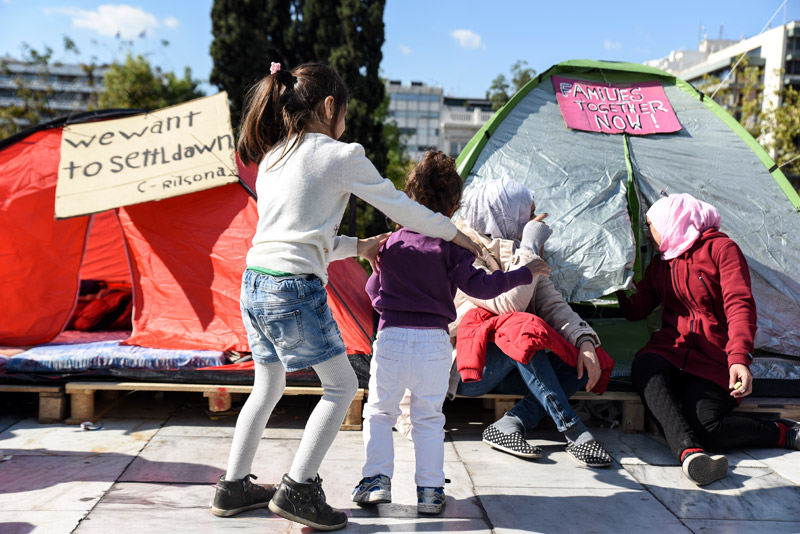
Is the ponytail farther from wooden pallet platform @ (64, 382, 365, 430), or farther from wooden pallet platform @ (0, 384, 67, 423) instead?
wooden pallet platform @ (0, 384, 67, 423)

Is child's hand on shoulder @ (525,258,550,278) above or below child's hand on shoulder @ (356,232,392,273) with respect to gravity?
below

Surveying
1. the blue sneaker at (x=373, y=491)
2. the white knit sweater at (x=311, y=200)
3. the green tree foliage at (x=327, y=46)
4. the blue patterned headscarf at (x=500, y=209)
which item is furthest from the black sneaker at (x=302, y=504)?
the green tree foliage at (x=327, y=46)

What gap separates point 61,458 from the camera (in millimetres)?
2904

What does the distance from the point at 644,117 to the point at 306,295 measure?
3.24 meters

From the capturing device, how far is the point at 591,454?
294 centimetres

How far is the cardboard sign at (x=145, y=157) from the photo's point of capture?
3.61m

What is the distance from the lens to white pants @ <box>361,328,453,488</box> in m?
2.44

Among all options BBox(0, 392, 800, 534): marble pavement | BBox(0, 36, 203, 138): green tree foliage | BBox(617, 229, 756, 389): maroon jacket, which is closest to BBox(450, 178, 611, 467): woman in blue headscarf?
BBox(0, 392, 800, 534): marble pavement

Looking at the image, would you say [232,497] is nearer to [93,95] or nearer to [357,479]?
[357,479]

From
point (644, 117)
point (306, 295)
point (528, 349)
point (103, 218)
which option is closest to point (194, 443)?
point (306, 295)

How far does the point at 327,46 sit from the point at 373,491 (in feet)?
46.6

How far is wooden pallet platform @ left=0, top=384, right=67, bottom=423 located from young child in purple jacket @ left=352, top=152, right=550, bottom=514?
179cm

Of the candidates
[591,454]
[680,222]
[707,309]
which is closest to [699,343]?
[707,309]

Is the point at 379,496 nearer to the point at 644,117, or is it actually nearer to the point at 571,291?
the point at 571,291
